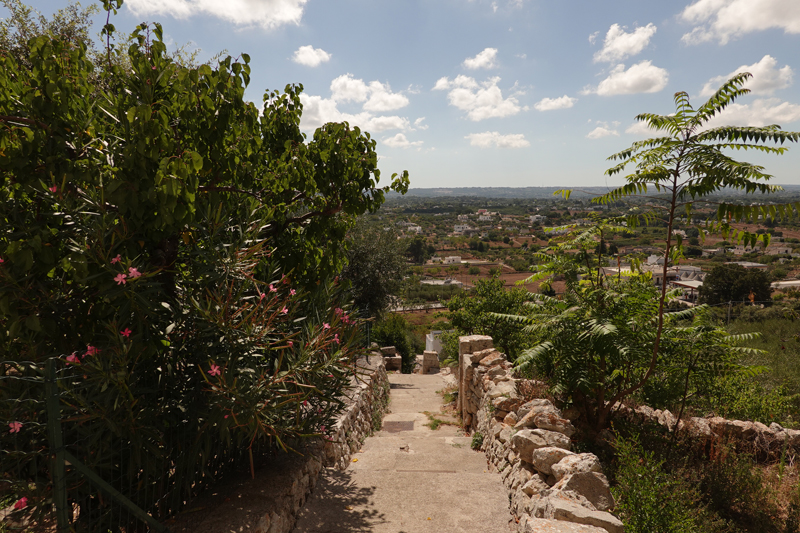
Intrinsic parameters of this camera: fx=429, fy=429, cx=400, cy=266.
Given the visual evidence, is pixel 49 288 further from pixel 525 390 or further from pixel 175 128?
pixel 525 390

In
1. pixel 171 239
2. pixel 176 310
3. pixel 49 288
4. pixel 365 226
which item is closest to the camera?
pixel 49 288

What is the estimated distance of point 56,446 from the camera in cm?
268

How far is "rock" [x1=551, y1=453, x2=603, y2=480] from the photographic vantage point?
13.8 feet

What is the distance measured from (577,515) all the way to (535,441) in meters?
1.51

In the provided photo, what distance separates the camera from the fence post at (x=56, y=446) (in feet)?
8.58

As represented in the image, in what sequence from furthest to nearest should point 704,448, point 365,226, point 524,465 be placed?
1. point 365,226
2. point 704,448
3. point 524,465

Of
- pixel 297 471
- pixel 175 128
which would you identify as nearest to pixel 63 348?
pixel 175 128

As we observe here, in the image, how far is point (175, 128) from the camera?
162 inches

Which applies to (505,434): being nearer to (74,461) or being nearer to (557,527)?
(557,527)

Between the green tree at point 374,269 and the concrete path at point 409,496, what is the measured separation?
35.5 feet

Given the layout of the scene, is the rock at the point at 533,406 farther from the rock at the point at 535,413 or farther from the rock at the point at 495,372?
the rock at the point at 495,372

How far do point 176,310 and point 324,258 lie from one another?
2169 millimetres

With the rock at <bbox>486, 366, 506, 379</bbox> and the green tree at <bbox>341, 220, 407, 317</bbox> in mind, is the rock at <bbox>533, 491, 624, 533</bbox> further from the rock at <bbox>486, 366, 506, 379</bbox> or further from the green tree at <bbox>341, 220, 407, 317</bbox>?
Result: the green tree at <bbox>341, 220, 407, 317</bbox>

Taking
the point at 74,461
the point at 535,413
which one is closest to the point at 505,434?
the point at 535,413
